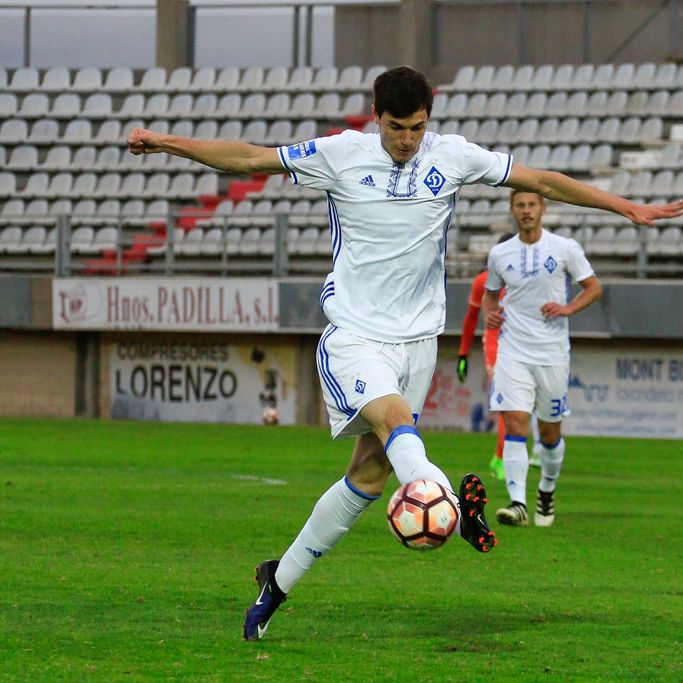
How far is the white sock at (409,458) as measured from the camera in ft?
16.5

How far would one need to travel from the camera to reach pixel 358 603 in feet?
21.8

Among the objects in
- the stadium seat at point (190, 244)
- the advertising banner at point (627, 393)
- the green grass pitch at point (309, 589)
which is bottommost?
the advertising banner at point (627, 393)

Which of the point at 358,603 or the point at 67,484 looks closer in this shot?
the point at 358,603

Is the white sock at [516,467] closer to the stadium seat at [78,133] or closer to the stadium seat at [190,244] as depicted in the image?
the stadium seat at [190,244]

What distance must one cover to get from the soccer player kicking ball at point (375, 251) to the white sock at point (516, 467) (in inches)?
164

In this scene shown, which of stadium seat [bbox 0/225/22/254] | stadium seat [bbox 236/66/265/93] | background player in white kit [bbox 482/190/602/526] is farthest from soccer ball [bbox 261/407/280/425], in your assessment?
background player in white kit [bbox 482/190/602/526]

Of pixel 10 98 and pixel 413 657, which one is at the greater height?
pixel 10 98

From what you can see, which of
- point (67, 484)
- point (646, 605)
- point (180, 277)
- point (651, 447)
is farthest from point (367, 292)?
point (180, 277)

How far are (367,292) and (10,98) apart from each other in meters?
25.6

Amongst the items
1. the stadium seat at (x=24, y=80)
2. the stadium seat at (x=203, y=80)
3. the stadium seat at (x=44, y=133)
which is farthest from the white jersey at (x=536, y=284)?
the stadium seat at (x=24, y=80)

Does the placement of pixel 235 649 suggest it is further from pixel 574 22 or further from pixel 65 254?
pixel 574 22

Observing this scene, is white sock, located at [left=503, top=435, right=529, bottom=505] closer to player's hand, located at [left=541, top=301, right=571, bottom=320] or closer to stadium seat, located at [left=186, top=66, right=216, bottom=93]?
player's hand, located at [left=541, top=301, right=571, bottom=320]

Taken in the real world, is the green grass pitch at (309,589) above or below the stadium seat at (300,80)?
below

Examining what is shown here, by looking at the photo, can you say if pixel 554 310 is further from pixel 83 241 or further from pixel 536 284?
pixel 83 241
